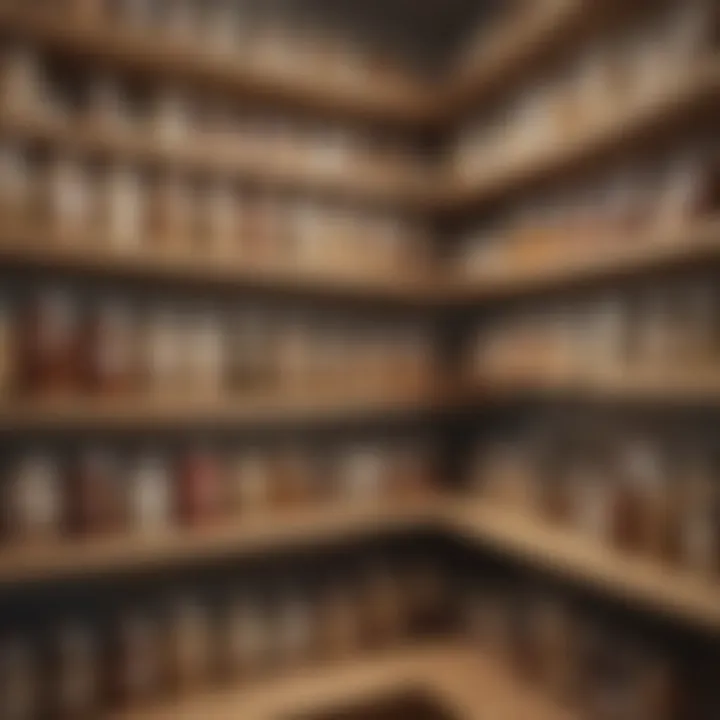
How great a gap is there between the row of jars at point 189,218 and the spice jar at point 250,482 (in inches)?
23.1

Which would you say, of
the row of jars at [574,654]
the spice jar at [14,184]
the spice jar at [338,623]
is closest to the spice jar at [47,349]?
the spice jar at [14,184]

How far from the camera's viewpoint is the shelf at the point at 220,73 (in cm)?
170

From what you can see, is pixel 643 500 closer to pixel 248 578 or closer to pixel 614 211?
pixel 614 211

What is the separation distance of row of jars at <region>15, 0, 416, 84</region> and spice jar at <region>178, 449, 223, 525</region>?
1.15m

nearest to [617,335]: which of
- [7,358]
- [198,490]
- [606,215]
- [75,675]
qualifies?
[606,215]

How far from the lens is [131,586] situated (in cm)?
191

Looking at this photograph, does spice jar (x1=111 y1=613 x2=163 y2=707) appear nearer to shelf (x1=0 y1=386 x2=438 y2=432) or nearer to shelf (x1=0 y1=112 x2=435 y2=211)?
shelf (x1=0 y1=386 x2=438 y2=432)

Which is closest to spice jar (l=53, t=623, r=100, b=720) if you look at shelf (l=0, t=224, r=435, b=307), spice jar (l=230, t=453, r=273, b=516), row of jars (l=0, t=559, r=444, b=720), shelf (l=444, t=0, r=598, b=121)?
row of jars (l=0, t=559, r=444, b=720)

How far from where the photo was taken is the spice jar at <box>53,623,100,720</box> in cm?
166

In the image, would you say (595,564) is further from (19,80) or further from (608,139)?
(19,80)

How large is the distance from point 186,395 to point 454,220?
4.17 ft

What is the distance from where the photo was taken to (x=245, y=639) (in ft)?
6.41

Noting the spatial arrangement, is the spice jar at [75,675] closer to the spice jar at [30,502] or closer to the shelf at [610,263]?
the spice jar at [30,502]

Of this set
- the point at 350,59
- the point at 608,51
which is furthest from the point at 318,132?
the point at 608,51
